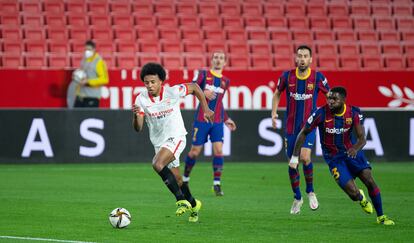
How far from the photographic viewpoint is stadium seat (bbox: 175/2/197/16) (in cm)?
2506

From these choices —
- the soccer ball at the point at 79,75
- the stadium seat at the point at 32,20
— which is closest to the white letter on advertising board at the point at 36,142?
the soccer ball at the point at 79,75

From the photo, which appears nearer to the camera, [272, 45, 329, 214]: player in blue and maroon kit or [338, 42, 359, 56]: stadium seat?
[272, 45, 329, 214]: player in blue and maroon kit

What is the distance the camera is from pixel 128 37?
24.0 meters

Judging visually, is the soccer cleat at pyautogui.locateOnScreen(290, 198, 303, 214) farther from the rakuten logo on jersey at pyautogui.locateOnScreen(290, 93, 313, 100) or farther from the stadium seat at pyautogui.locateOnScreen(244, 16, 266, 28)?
the stadium seat at pyautogui.locateOnScreen(244, 16, 266, 28)

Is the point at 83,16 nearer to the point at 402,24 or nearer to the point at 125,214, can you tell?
the point at 402,24

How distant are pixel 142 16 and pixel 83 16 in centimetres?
149

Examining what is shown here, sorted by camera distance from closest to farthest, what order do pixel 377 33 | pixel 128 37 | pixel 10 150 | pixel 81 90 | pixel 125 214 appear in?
pixel 125 214 < pixel 10 150 < pixel 81 90 < pixel 128 37 < pixel 377 33

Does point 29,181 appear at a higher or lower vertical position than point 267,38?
lower

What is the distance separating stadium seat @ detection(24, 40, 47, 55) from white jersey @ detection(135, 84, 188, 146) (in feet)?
41.1

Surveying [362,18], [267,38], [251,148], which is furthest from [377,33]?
[251,148]

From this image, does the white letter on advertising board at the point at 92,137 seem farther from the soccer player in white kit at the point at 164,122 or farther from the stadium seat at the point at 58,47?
the soccer player in white kit at the point at 164,122

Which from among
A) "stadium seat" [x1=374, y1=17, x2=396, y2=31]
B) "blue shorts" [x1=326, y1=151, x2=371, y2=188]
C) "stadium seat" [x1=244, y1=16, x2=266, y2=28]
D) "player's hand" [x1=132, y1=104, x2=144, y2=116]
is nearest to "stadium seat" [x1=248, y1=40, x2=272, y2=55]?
"stadium seat" [x1=244, y1=16, x2=266, y2=28]

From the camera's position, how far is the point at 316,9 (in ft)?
86.3

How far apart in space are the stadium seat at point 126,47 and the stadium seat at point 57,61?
1443mm
